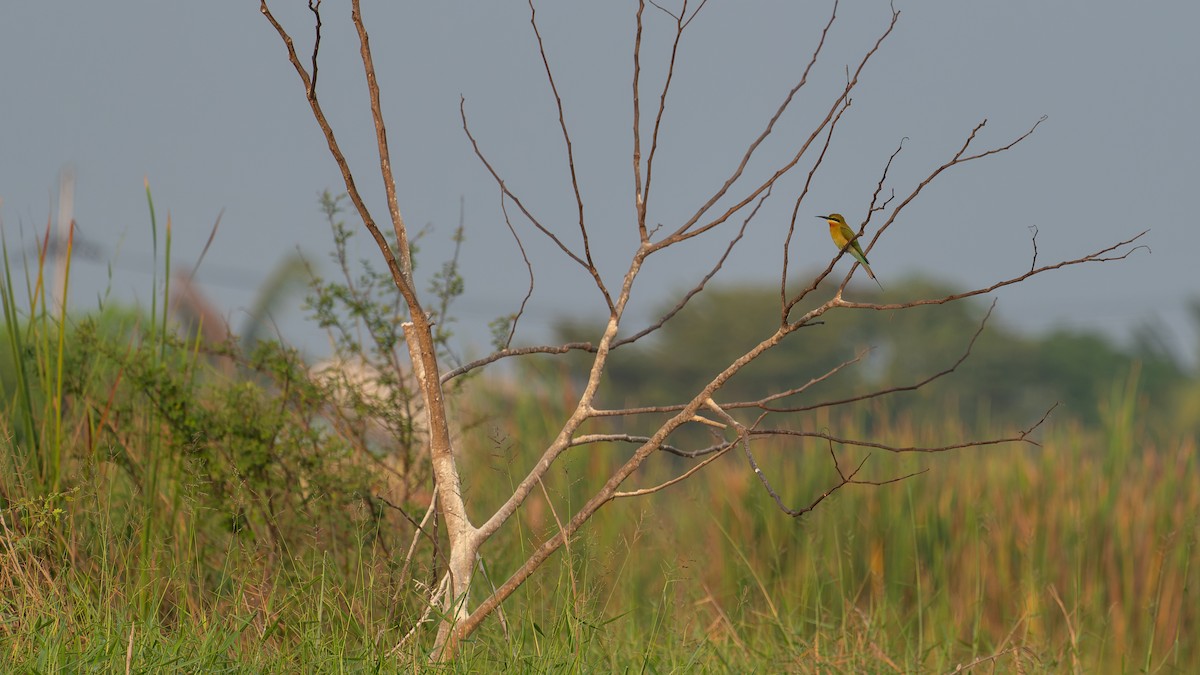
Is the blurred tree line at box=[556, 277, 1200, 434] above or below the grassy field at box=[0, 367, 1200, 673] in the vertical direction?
above

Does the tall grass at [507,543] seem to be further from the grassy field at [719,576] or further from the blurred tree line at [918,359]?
the blurred tree line at [918,359]

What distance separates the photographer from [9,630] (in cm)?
373

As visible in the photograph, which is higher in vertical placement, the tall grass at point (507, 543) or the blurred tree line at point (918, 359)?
the blurred tree line at point (918, 359)

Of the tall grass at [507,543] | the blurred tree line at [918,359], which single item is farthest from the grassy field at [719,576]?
the blurred tree line at [918,359]

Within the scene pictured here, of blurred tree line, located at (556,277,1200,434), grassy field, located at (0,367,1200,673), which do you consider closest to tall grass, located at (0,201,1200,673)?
grassy field, located at (0,367,1200,673)

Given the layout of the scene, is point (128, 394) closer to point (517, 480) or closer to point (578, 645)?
point (517, 480)

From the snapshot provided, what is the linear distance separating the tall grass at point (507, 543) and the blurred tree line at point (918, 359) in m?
39.6

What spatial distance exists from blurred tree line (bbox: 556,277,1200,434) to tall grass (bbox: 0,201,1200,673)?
130ft

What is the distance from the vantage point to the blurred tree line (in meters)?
51.0

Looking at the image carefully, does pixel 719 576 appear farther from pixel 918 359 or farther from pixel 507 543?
pixel 918 359

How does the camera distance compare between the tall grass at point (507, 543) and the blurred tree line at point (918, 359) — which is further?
the blurred tree line at point (918, 359)

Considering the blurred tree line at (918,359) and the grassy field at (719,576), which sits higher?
the blurred tree line at (918,359)

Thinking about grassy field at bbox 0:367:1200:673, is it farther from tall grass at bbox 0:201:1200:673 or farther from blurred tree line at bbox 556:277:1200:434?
blurred tree line at bbox 556:277:1200:434

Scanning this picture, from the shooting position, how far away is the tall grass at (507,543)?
3785mm
